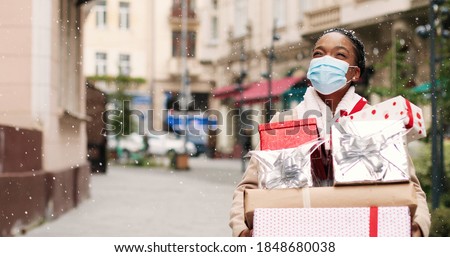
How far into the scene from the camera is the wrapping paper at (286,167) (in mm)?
1510

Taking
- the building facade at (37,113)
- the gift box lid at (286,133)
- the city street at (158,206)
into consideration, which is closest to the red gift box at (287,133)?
the gift box lid at (286,133)

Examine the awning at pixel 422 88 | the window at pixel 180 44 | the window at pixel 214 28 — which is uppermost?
the window at pixel 214 28

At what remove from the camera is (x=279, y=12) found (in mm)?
3992

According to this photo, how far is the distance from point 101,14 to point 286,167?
2.45m

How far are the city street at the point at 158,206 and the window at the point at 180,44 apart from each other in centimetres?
45

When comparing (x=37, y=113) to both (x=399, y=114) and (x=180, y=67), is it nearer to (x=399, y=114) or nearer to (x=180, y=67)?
(x=180, y=67)

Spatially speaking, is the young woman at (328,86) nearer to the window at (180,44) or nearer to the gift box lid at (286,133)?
the gift box lid at (286,133)

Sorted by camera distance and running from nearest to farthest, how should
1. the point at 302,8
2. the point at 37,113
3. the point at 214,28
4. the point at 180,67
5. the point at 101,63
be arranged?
the point at 180,67
the point at 214,28
the point at 101,63
the point at 302,8
the point at 37,113

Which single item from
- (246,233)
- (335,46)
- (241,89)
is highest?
(335,46)

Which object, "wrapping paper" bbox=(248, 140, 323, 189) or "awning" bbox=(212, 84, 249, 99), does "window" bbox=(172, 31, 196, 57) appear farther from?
"wrapping paper" bbox=(248, 140, 323, 189)

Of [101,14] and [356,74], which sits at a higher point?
[101,14]

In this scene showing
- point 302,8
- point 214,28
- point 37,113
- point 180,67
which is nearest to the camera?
point 180,67

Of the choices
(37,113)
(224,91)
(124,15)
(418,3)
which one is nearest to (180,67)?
(224,91)
